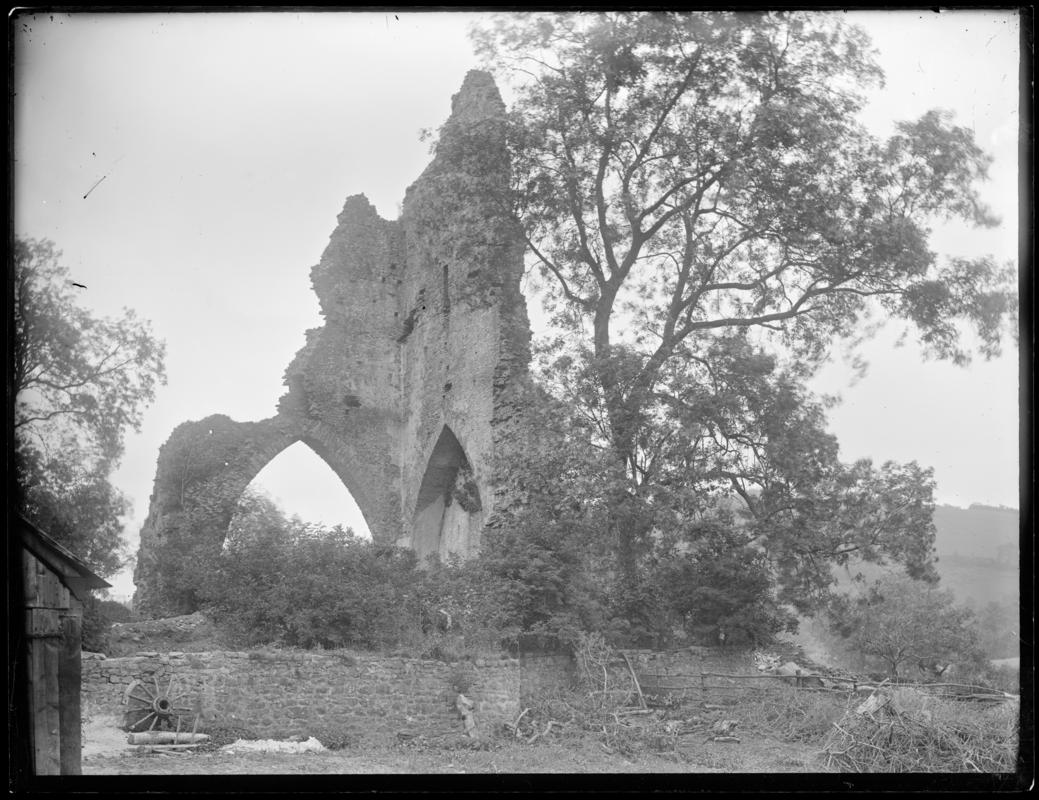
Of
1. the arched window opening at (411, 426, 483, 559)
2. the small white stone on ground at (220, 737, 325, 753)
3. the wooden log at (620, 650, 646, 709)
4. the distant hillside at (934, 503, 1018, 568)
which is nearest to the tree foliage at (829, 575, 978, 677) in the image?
the distant hillside at (934, 503, 1018, 568)

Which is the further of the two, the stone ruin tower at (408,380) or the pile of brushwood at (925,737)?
the stone ruin tower at (408,380)

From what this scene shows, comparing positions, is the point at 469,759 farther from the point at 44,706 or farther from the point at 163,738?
the point at 44,706

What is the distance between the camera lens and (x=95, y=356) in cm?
1156

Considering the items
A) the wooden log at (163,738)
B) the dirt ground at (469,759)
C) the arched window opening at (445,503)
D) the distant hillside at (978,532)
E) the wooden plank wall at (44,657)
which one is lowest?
the dirt ground at (469,759)

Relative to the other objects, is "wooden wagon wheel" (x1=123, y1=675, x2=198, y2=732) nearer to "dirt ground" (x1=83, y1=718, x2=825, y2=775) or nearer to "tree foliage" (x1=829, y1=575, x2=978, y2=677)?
"dirt ground" (x1=83, y1=718, x2=825, y2=775)

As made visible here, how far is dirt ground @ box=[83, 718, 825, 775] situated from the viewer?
9477 millimetres

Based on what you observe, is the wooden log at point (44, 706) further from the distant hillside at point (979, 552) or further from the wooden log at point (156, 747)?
the distant hillside at point (979, 552)

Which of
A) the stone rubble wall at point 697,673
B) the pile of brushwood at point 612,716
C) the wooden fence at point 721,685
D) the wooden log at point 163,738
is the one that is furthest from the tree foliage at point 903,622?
the wooden log at point 163,738

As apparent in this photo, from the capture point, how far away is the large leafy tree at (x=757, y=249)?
12.6 meters

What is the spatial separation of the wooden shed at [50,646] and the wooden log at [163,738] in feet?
7.03

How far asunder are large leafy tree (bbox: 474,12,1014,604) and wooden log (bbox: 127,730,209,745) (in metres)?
5.48

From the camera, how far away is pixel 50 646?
25.6 ft
